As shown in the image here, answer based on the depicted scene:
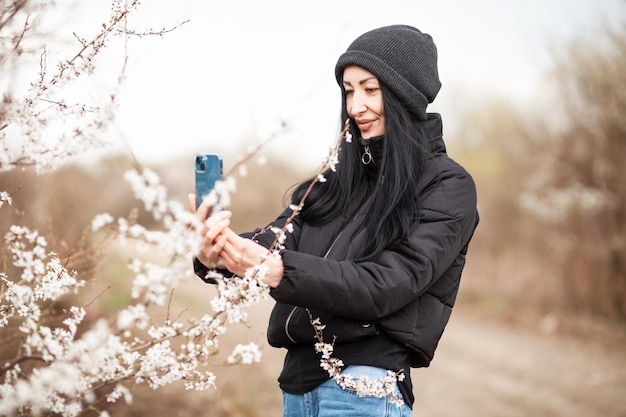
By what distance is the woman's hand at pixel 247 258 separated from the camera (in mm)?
1888

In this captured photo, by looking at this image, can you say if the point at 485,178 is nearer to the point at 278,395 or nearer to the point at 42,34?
the point at 278,395

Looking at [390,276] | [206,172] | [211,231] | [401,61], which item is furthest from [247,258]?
[401,61]

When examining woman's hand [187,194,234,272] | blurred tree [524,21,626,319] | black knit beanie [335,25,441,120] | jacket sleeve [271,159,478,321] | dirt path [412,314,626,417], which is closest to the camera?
woman's hand [187,194,234,272]

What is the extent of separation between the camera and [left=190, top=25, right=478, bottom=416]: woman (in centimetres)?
197

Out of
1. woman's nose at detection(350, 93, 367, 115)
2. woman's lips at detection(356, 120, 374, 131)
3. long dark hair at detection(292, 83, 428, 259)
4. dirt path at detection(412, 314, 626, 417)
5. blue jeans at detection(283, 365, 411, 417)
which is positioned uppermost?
dirt path at detection(412, 314, 626, 417)

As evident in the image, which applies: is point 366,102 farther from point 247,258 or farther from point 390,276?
point 247,258

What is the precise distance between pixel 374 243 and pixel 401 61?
73cm

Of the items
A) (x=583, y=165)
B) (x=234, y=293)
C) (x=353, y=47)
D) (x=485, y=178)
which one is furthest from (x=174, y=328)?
(x=485, y=178)

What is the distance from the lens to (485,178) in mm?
15484

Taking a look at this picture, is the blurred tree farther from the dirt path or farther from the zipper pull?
the zipper pull

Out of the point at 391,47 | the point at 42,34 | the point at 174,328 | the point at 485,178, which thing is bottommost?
the point at 174,328

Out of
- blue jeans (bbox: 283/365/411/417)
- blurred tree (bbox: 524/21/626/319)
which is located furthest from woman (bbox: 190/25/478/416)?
blurred tree (bbox: 524/21/626/319)

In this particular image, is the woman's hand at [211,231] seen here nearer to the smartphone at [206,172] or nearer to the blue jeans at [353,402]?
the smartphone at [206,172]

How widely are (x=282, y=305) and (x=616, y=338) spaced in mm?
8270
